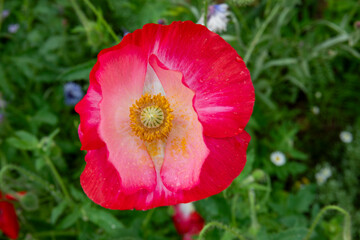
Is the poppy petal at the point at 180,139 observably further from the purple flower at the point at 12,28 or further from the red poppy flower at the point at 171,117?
the purple flower at the point at 12,28

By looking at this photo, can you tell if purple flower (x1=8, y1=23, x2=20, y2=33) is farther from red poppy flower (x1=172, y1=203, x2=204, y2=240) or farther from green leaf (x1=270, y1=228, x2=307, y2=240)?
green leaf (x1=270, y1=228, x2=307, y2=240)

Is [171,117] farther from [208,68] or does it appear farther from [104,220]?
[104,220]

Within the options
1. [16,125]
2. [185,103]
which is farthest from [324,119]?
[16,125]

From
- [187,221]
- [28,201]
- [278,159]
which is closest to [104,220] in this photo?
[28,201]

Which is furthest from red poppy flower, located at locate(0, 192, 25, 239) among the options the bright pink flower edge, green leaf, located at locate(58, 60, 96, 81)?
green leaf, located at locate(58, 60, 96, 81)

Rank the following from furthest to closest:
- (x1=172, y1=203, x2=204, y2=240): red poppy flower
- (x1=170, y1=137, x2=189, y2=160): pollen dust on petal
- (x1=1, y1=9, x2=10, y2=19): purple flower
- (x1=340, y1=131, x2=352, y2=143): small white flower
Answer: (x1=340, y1=131, x2=352, y2=143): small white flower, (x1=1, y1=9, x2=10, y2=19): purple flower, (x1=172, y1=203, x2=204, y2=240): red poppy flower, (x1=170, y1=137, x2=189, y2=160): pollen dust on petal

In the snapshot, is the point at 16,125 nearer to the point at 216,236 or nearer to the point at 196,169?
the point at 216,236
